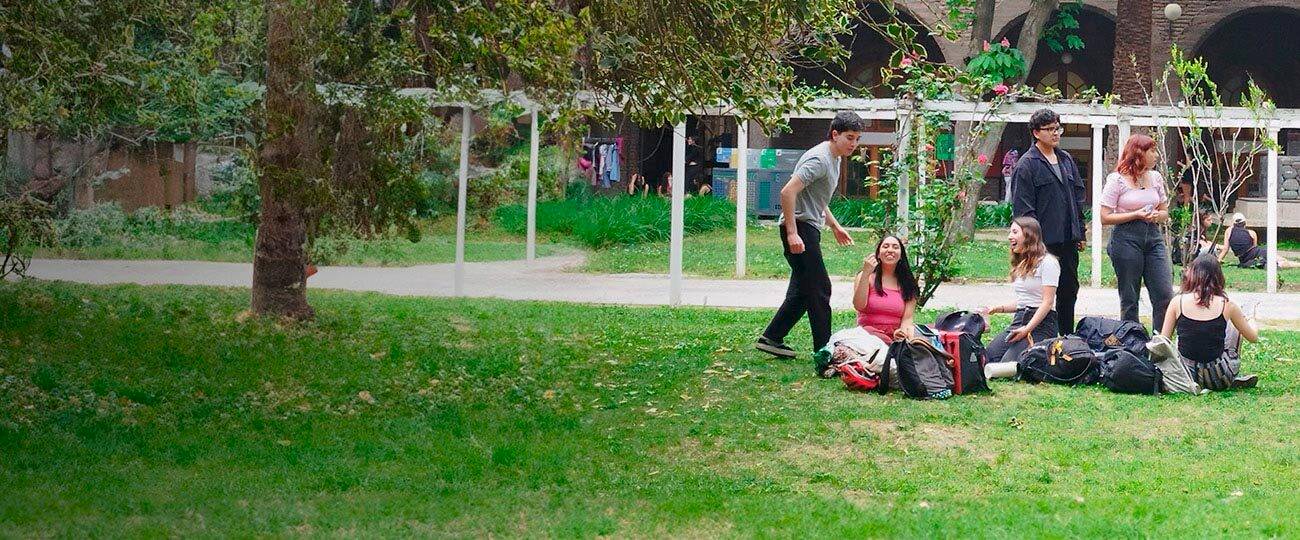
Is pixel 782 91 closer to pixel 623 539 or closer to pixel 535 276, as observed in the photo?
pixel 623 539

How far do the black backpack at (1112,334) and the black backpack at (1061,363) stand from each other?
143mm

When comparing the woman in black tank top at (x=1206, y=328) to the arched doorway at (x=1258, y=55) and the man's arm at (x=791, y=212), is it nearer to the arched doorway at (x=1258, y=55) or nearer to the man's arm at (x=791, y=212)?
the man's arm at (x=791, y=212)

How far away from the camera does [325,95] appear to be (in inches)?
424

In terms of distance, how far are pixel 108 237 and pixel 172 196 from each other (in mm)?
4259

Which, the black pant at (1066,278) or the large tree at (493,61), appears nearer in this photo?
the large tree at (493,61)

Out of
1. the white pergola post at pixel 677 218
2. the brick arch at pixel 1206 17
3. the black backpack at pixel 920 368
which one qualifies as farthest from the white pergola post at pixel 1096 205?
the brick arch at pixel 1206 17

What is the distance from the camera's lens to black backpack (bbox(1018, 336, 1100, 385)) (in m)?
8.45

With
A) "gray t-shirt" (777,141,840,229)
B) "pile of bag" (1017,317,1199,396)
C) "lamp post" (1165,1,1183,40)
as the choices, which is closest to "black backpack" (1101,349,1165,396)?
"pile of bag" (1017,317,1199,396)

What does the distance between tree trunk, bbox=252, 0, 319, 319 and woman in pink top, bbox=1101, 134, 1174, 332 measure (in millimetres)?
4805

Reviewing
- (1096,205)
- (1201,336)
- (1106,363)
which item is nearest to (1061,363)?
(1106,363)

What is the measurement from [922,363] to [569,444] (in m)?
2.12

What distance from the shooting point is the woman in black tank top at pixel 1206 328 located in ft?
26.7

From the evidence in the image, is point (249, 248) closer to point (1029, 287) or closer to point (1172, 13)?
point (1029, 287)

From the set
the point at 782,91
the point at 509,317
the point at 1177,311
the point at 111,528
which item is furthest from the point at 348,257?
the point at 111,528
